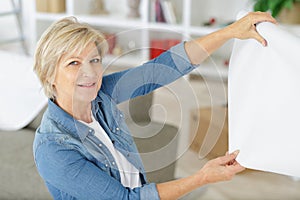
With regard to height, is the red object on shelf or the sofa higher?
the red object on shelf

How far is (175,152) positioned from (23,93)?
1.22 m

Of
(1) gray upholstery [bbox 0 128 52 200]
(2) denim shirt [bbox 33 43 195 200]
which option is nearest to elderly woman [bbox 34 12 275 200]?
(2) denim shirt [bbox 33 43 195 200]

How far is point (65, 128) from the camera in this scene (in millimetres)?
1250

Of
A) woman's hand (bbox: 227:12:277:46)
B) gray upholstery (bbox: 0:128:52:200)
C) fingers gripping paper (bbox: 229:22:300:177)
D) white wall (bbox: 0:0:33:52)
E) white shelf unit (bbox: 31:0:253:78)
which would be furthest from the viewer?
white wall (bbox: 0:0:33:52)

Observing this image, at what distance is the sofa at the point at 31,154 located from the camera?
4.00 ft

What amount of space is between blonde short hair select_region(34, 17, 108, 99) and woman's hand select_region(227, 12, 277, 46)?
30 cm

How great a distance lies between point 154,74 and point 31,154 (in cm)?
94

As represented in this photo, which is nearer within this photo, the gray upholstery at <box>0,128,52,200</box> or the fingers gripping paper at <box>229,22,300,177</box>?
the fingers gripping paper at <box>229,22,300,177</box>

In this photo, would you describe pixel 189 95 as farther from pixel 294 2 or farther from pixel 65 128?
pixel 294 2

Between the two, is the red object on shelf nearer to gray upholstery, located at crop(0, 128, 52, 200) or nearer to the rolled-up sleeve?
the rolled-up sleeve

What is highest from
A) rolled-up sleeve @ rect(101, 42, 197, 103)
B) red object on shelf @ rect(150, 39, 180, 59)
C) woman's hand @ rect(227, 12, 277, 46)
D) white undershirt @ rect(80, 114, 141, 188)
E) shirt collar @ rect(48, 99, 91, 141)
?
woman's hand @ rect(227, 12, 277, 46)

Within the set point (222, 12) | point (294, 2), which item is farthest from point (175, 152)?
point (222, 12)

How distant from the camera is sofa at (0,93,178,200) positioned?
122 centimetres

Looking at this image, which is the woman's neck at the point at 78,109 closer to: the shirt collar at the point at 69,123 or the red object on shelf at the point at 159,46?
the shirt collar at the point at 69,123
